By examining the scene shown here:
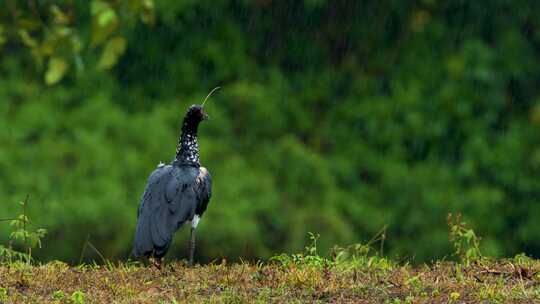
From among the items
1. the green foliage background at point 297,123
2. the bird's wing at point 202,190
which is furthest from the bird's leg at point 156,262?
the green foliage background at point 297,123

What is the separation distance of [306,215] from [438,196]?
5.25 ft

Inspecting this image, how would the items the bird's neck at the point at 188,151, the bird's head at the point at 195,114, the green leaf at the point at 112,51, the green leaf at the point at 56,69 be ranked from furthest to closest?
1. the bird's head at the point at 195,114
2. the bird's neck at the point at 188,151
3. the green leaf at the point at 56,69
4. the green leaf at the point at 112,51

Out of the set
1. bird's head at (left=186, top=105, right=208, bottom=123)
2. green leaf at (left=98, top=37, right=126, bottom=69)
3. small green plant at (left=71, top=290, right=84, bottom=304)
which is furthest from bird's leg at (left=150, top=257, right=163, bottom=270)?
green leaf at (left=98, top=37, right=126, bottom=69)

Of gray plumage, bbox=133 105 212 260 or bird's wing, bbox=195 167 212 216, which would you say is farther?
bird's wing, bbox=195 167 212 216

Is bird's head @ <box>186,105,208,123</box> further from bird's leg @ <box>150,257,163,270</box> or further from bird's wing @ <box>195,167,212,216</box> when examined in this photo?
bird's leg @ <box>150,257,163,270</box>

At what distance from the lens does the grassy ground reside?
243 inches

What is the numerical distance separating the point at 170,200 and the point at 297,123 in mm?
6174

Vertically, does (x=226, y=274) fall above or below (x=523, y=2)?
below

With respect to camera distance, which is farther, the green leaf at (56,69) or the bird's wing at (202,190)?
the bird's wing at (202,190)

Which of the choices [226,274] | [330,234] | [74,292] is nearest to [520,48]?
[330,234]

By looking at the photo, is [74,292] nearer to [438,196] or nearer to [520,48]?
[438,196]

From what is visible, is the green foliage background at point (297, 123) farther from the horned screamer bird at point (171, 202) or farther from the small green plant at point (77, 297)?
the small green plant at point (77, 297)

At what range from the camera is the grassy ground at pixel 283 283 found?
617 cm

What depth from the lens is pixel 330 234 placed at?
1245cm
